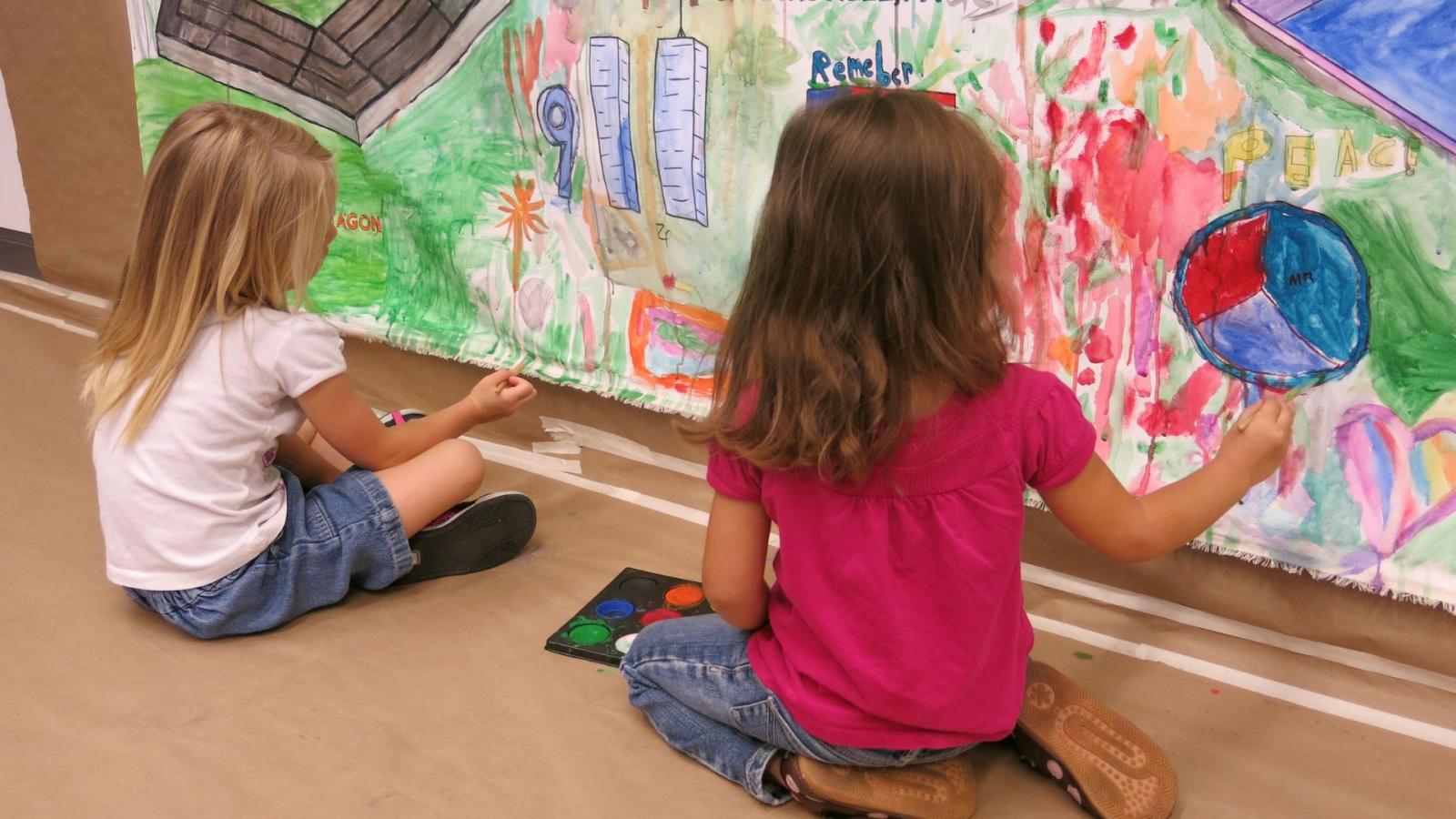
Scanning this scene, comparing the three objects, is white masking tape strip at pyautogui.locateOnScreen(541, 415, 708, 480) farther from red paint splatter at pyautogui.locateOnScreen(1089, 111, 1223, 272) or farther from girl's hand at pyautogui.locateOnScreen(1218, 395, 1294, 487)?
girl's hand at pyautogui.locateOnScreen(1218, 395, 1294, 487)

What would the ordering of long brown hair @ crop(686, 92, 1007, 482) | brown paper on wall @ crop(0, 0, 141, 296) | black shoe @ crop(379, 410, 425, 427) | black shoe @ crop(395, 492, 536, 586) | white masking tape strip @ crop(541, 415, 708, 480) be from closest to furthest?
1. long brown hair @ crop(686, 92, 1007, 482)
2. black shoe @ crop(395, 492, 536, 586)
3. black shoe @ crop(379, 410, 425, 427)
4. white masking tape strip @ crop(541, 415, 708, 480)
5. brown paper on wall @ crop(0, 0, 141, 296)

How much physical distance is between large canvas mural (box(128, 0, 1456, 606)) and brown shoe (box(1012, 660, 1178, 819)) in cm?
31

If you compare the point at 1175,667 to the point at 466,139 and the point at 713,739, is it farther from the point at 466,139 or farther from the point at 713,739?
the point at 466,139

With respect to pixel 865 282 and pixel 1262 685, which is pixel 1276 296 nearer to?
pixel 1262 685

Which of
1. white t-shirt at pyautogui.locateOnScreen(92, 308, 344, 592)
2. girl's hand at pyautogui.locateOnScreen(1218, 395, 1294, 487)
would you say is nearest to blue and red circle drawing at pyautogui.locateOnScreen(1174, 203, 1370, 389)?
girl's hand at pyautogui.locateOnScreen(1218, 395, 1294, 487)

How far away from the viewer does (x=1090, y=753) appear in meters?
1.11

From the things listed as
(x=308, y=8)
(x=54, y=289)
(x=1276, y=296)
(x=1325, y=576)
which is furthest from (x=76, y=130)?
(x=1325, y=576)

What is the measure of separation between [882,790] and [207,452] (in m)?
0.80

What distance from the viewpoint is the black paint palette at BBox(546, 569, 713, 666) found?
4.50 feet

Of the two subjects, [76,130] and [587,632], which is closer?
[587,632]

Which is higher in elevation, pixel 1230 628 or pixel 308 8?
pixel 308 8

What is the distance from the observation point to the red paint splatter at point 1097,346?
4.46 feet

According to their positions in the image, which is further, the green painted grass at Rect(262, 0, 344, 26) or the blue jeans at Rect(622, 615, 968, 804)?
the green painted grass at Rect(262, 0, 344, 26)

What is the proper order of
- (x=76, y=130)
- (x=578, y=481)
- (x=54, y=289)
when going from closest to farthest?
(x=578, y=481)
(x=76, y=130)
(x=54, y=289)
